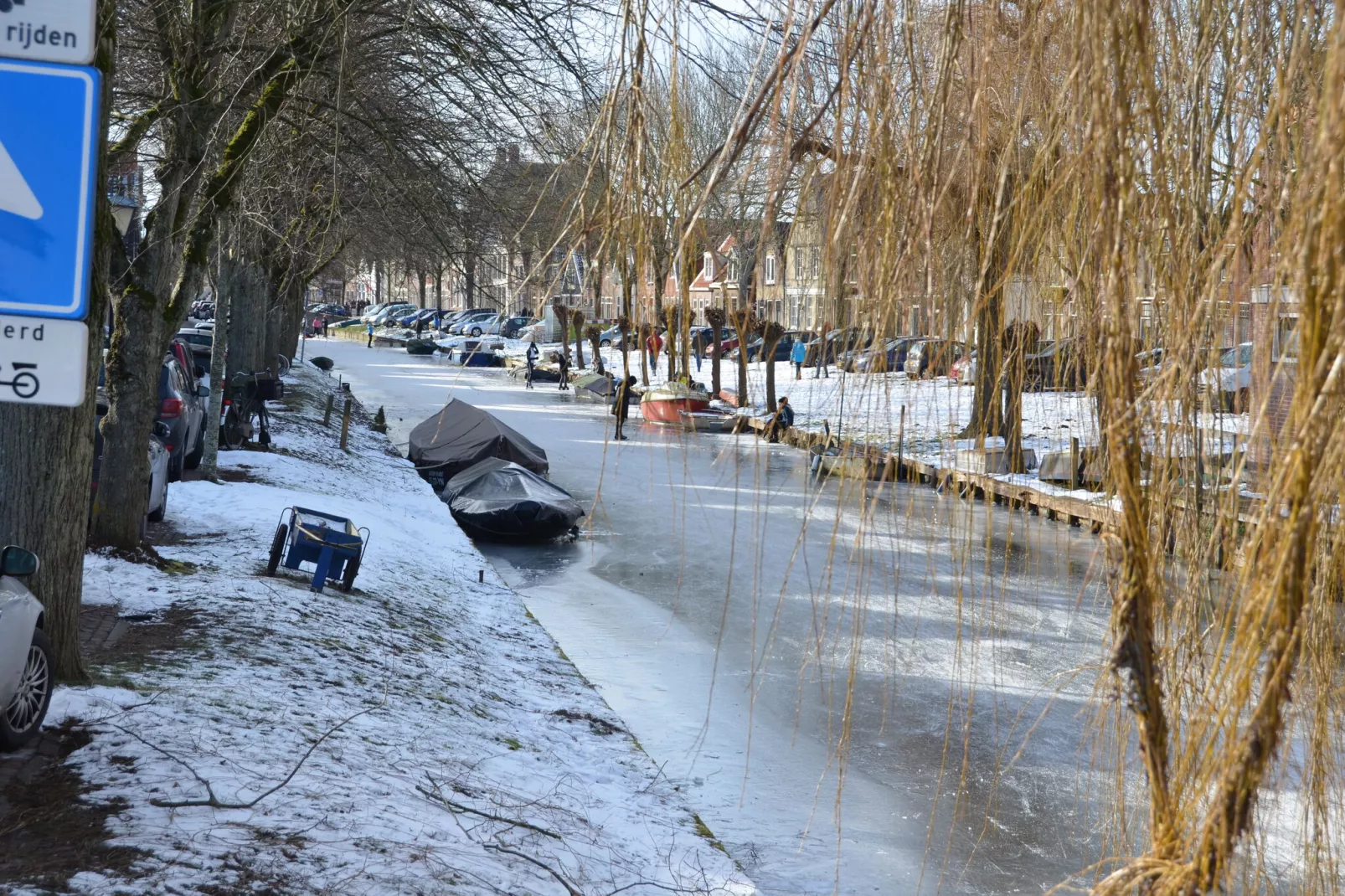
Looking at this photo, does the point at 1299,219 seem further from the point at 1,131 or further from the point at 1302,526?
the point at 1,131

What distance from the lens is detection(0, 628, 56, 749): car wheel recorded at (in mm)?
6125

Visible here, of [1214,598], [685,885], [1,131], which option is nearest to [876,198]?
[1214,598]

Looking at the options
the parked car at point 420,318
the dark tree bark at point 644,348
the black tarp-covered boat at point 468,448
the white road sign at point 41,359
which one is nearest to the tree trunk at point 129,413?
the white road sign at point 41,359

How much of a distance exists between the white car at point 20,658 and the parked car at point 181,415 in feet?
32.3

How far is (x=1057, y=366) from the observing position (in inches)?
114

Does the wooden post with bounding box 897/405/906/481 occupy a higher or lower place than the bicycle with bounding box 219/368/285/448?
higher

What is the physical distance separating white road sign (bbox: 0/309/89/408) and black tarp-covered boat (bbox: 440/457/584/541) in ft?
61.5

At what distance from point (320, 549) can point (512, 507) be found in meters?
9.45

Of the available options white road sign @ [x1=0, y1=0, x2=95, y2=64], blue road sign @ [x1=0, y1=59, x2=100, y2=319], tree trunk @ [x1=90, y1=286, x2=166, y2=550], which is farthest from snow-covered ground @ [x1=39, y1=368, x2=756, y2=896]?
white road sign @ [x1=0, y1=0, x2=95, y2=64]

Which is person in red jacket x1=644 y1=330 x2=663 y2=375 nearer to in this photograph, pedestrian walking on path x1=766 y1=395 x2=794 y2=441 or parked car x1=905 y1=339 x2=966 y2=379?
pedestrian walking on path x1=766 y1=395 x2=794 y2=441

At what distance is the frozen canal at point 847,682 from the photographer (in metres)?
4.14

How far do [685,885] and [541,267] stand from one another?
5.53 metres

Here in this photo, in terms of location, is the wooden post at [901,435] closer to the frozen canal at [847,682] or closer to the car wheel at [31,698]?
the frozen canal at [847,682]

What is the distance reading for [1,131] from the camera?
350 cm
